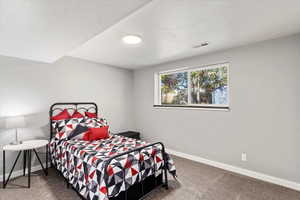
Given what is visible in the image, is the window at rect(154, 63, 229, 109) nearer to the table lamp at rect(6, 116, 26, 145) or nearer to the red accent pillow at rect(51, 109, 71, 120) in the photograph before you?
the red accent pillow at rect(51, 109, 71, 120)

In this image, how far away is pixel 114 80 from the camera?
4113 millimetres

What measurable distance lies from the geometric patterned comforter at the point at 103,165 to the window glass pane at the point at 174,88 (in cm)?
166

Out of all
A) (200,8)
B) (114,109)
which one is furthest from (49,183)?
(200,8)

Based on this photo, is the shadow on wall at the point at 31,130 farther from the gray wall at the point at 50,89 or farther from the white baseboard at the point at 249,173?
the white baseboard at the point at 249,173

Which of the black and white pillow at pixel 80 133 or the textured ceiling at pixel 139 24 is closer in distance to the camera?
the textured ceiling at pixel 139 24

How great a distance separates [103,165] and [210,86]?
2551mm

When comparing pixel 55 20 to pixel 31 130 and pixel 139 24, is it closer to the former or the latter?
pixel 139 24

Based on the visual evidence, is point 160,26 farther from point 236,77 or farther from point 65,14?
point 236,77

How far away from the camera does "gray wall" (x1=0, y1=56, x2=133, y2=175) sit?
2.59 meters

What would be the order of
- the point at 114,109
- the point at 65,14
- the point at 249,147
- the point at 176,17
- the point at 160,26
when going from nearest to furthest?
the point at 65,14 → the point at 176,17 → the point at 160,26 → the point at 249,147 → the point at 114,109

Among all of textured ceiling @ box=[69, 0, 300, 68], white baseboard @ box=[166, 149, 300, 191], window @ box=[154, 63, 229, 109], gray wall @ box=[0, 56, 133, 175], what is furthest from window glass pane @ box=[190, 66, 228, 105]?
gray wall @ box=[0, 56, 133, 175]

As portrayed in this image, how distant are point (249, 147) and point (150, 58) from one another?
8.27 ft

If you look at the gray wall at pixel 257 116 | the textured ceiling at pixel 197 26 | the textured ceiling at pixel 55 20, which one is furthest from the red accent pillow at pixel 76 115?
the gray wall at pixel 257 116

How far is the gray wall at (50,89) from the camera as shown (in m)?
2.59
